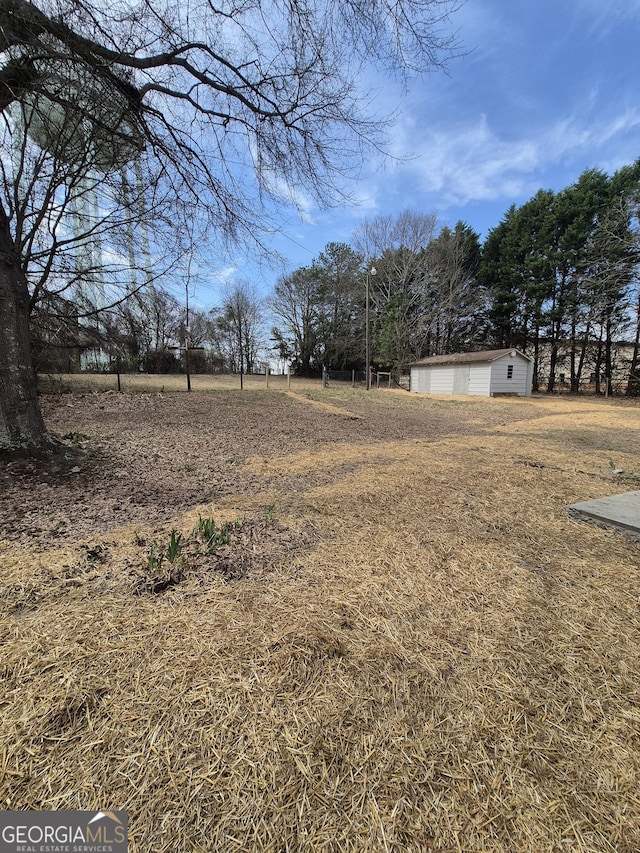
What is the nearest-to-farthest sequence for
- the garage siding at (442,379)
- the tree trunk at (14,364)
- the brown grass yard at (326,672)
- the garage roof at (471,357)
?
1. the brown grass yard at (326,672)
2. the tree trunk at (14,364)
3. the garage roof at (471,357)
4. the garage siding at (442,379)

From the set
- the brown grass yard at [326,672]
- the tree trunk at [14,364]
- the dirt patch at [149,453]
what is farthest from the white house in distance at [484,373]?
the tree trunk at [14,364]

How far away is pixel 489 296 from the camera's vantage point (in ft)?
84.6

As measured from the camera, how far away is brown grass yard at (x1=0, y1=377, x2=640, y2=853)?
2.90 feet

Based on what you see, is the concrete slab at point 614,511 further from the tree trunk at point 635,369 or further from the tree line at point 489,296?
the tree trunk at point 635,369

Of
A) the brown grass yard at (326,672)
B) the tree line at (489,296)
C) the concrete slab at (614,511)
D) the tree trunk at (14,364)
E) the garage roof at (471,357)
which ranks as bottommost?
the brown grass yard at (326,672)

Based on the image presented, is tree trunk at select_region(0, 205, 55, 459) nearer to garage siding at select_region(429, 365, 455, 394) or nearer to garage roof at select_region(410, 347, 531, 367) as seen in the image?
garage roof at select_region(410, 347, 531, 367)

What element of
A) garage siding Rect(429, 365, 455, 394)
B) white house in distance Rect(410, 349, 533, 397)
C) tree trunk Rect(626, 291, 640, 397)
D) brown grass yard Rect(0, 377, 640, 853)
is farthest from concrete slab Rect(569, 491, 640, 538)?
tree trunk Rect(626, 291, 640, 397)

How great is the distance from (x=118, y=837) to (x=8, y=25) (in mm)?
4487

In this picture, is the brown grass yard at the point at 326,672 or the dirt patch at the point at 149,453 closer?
the brown grass yard at the point at 326,672

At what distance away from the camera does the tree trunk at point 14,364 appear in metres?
3.26

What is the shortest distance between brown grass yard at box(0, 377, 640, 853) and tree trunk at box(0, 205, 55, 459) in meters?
0.82

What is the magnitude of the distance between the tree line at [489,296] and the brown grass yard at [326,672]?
1919 cm

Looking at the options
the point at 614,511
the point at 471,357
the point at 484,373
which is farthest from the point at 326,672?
the point at 471,357

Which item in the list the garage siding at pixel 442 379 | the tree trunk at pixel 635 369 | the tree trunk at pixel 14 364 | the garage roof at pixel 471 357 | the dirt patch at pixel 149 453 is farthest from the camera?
the garage siding at pixel 442 379
